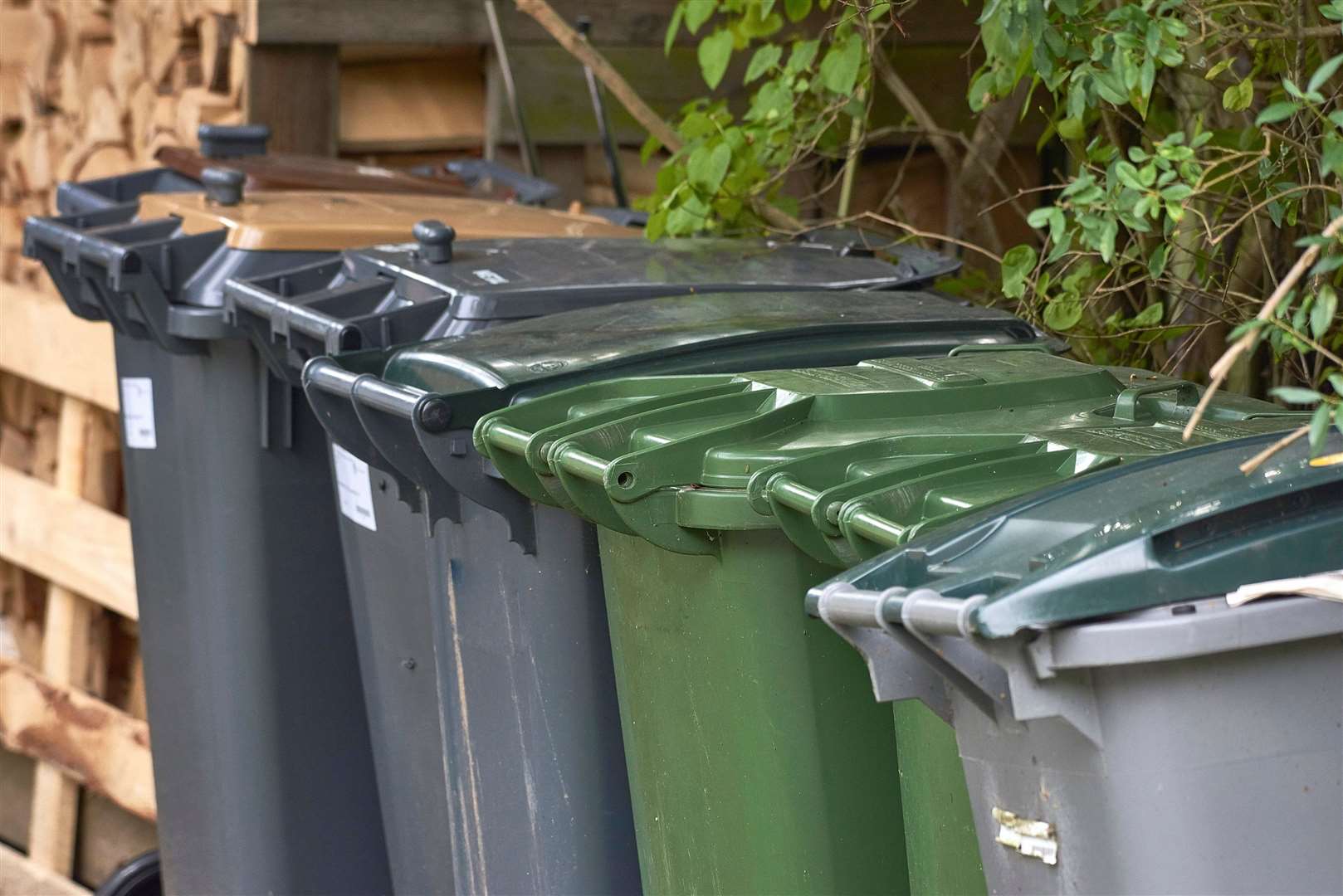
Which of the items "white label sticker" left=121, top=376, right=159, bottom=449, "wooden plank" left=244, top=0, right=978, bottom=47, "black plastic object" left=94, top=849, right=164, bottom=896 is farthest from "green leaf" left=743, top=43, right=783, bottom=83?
"black plastic object" left=94, top=849, right=164, bottom=896

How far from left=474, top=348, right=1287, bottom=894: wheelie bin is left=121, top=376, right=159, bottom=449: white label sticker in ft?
4.40

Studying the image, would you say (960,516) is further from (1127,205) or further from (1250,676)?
(1127,205)

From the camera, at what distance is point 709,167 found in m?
3.22

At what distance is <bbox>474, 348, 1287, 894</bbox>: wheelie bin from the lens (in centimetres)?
189

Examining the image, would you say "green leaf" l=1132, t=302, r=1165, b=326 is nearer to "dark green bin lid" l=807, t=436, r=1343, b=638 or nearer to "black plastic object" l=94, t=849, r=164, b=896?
"dark green bin lid" l=807, t=436, r=1343, b=638

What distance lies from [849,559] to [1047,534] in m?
0.28

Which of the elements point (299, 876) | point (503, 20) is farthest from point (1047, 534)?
point (503, 20)

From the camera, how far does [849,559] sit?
173 cm

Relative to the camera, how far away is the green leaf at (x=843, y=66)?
306 cm

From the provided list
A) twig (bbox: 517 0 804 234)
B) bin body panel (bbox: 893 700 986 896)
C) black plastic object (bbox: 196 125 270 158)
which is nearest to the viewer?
bin body panel (bbox: 893 700 986 896)

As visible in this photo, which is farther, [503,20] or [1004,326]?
[503,20]

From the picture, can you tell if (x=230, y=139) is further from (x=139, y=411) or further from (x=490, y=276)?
(x=490, y=276)

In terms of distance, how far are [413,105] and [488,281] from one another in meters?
2.46

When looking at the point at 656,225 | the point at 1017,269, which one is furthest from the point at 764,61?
the point at 1017,269
